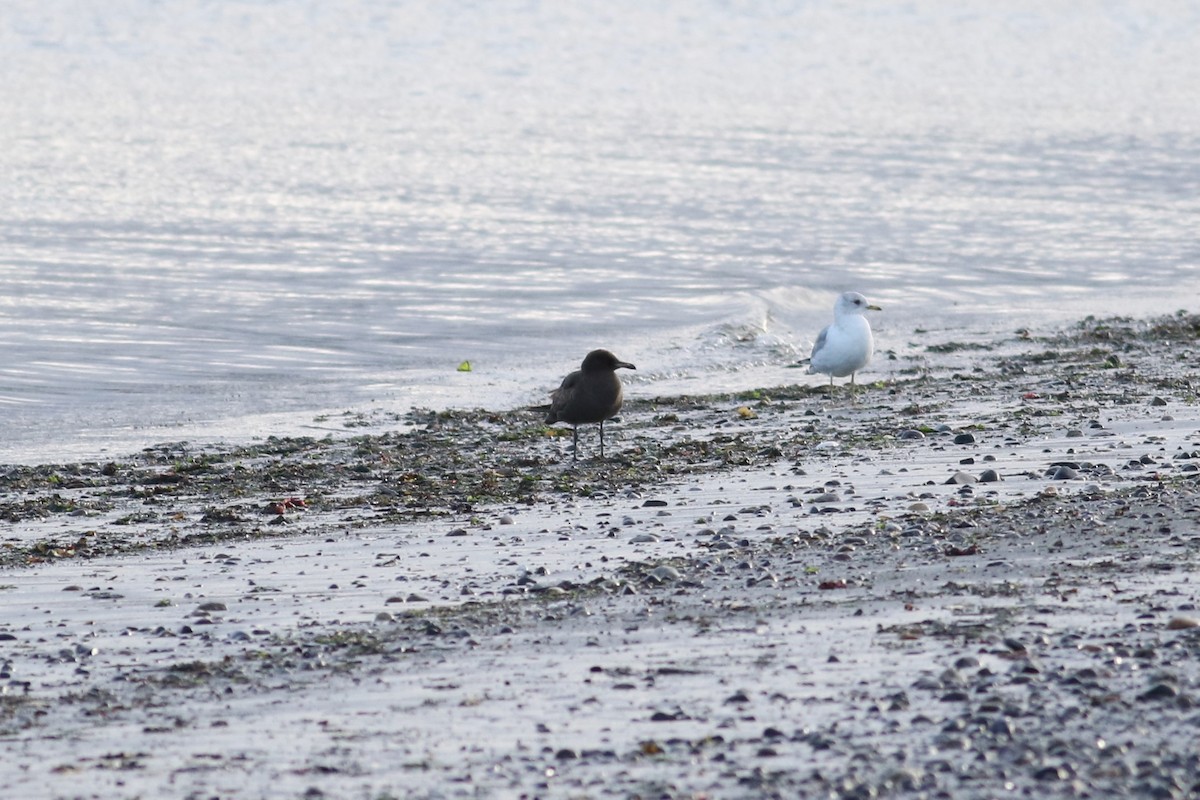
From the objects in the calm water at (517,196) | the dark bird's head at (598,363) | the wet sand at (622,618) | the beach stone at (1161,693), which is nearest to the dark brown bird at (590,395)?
the dark bird's head at (598,363)

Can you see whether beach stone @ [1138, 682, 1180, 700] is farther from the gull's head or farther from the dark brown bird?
the gull's head

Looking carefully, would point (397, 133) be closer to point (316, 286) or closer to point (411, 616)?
point (316, 286)

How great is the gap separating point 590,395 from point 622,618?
4.16 meters

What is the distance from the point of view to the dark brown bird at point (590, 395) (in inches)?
412

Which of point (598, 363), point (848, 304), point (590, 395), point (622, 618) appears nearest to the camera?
point (622, 618)

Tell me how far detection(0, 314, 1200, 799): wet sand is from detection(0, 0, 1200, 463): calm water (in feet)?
10.4

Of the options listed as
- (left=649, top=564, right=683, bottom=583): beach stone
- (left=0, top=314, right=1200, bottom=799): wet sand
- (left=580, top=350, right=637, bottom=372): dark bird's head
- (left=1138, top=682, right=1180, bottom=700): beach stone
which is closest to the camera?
(left=0, top=314, right=1200, bottom=799): wet sand

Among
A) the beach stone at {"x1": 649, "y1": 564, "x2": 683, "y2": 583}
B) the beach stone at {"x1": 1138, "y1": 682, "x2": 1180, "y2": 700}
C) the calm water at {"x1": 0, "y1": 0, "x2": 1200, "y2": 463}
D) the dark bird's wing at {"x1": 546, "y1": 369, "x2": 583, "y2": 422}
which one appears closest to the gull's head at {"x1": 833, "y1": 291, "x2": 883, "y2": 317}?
the calm water at {"x1": 0, "y1": 0, "x2": 1200, "y2": 463}

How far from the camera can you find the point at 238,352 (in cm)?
1527

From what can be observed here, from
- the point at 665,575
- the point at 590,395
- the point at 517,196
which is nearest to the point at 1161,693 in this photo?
the point at 665,575

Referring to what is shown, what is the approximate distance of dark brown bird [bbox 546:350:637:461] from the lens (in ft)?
34.3

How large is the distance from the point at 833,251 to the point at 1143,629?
1666cm

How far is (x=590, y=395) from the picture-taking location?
10.5m

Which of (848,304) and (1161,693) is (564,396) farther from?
(1161,693)
